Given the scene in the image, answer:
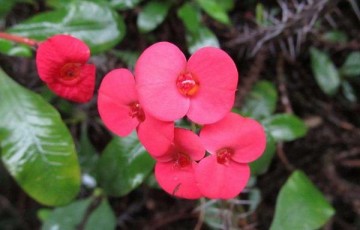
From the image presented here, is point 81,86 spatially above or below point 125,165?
above

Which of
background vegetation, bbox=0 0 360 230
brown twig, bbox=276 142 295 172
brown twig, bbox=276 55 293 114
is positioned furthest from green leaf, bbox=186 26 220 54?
brown twig, bbox=276 142 295 172

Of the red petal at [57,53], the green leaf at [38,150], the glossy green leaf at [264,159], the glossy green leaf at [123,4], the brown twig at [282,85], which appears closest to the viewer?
the red petal at [57,53]

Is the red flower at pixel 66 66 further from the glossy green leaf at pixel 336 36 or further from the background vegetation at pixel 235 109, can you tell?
the glossy green leaf at pixel 336 36

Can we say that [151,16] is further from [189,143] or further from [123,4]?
[189,143]

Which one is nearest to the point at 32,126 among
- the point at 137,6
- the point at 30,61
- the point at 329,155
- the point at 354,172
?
the point at 30,61

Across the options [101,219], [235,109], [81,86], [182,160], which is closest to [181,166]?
[182,160]

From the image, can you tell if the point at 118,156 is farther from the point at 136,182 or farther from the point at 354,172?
the point at 354,172

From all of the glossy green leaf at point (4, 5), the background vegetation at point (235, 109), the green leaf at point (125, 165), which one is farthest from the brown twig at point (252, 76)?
the glossy green leaf at point (4, 5)
